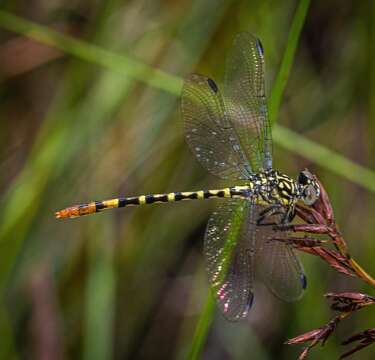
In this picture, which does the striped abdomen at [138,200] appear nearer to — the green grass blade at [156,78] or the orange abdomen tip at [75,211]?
the orange abdomen tip at [75,211]

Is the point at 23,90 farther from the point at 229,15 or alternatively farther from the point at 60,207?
the point at 229,15

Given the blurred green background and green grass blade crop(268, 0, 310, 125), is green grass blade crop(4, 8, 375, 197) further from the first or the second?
green grass blade crop(268, 0, 310, 125)

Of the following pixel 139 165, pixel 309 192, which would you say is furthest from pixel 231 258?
pixel 139 165

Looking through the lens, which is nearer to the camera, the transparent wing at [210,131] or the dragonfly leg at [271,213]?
the dragonfly leg at [271,213]

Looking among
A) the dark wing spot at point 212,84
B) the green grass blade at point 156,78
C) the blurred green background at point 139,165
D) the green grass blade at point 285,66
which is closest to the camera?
the green grass blade at point 285,66

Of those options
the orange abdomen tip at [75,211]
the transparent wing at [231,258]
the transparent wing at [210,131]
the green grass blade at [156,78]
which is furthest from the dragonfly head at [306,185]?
the orange abdomen tip at [75,211]

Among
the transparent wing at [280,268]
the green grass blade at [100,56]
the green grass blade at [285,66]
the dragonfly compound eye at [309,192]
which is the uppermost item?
the green grass blade at [100,56]

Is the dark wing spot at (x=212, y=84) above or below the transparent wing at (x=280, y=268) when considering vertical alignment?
above
